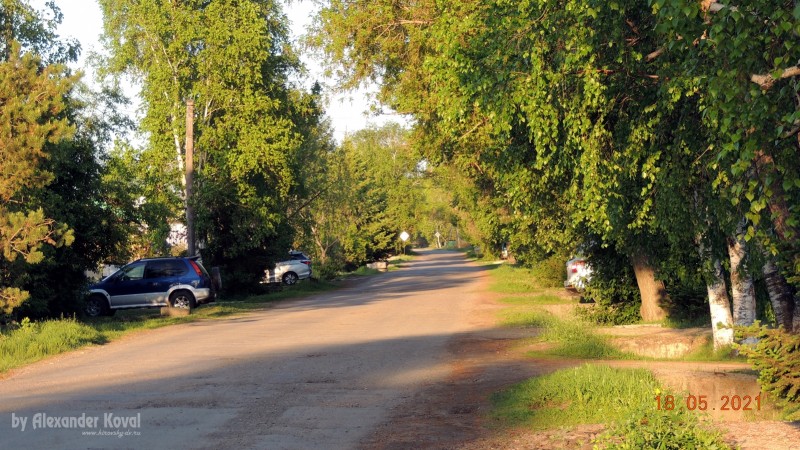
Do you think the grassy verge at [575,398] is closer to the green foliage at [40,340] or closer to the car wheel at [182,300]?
the green foliage at [40,340]

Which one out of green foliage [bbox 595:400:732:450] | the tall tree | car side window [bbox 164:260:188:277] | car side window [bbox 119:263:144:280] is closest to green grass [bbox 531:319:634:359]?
green foliage [bbox 595:400:732:450]

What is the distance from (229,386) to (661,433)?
22.4ft

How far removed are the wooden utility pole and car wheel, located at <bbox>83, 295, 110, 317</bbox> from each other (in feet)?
14.2

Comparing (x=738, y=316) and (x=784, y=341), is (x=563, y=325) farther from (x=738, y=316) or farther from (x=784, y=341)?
(x=784, y=341)

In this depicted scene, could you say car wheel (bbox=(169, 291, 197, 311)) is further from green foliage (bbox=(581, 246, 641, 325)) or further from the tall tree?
green foliage (bbox=(581, 246, 641, 325))

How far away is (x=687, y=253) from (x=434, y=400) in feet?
22.5

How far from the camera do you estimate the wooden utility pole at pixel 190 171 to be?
31.6 m

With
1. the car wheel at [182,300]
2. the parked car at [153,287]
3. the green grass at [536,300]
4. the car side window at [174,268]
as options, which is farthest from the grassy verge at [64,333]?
the green grass at [536,300]

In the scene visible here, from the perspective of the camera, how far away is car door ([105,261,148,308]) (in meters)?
28.4

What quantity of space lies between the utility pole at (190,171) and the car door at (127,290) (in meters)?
3.63

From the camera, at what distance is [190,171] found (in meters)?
31.9

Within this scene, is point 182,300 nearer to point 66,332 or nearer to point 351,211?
point 66,332

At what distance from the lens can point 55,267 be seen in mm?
22969
